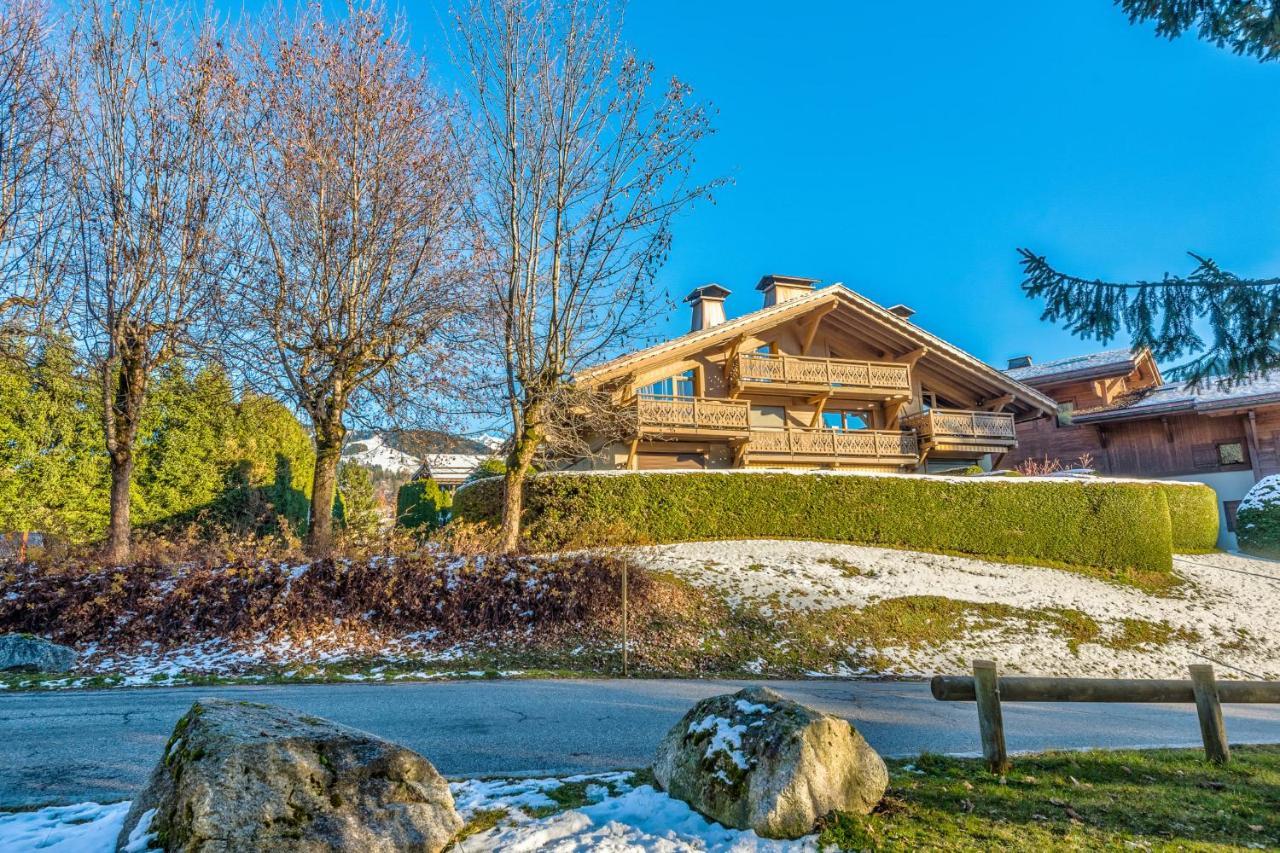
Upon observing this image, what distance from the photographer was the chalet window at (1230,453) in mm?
26188

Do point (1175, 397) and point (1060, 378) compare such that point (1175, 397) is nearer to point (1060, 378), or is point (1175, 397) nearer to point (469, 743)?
point (1060, 378)

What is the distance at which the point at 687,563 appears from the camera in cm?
1516

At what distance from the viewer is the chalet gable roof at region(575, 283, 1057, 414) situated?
2233cm

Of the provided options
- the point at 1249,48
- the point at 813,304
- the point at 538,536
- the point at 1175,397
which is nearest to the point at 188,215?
the point at 538,536

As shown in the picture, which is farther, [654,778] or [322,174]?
[322,174]

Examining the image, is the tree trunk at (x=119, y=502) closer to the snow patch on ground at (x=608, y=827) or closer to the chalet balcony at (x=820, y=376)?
the snow patch on ground at (x=608, y=827)

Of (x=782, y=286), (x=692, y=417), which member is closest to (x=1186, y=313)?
(x=692, y=417)

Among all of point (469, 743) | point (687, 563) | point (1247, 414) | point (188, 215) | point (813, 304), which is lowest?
point (469, 743)

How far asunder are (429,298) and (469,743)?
9347 mm

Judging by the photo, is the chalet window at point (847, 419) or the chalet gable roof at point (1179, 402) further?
the chalet window at point (847, 419)

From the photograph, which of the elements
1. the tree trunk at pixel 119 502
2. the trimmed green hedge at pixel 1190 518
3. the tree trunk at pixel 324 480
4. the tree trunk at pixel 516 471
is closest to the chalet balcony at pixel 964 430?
the trimmed green hedge at pixel 1190 518

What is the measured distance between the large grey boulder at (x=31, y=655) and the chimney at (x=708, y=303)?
22269mm

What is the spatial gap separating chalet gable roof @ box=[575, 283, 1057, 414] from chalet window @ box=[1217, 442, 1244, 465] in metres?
6.66

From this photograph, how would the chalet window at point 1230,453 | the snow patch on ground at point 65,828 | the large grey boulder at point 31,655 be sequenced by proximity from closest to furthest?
the snow patch on ground at point 65,828 → the large grey boulder at point 31,655 → the chalet window at point 1230,453
